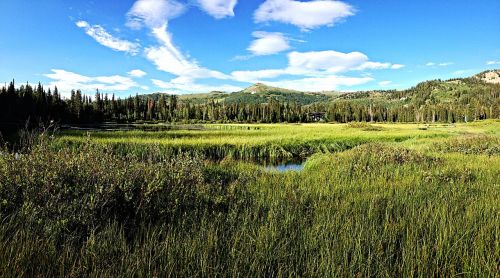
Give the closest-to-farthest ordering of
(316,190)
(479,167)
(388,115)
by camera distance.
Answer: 1. (316,190)
2. (479,167)
3. (388,115)

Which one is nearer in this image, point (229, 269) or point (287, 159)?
point (229, 269)

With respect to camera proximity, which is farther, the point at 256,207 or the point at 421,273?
the point at 256,207

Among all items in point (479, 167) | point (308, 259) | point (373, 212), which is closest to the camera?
point (308, 259)

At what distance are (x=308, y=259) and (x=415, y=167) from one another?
11.0m

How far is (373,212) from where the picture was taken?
659cm

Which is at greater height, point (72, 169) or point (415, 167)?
point (72, 169)

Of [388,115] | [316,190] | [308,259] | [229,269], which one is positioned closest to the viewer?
[229,269]

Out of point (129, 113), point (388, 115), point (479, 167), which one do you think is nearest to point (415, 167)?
point (479, 167)

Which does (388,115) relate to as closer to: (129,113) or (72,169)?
(129,113)

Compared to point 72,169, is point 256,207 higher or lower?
lower

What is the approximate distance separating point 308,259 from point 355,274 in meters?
0.58

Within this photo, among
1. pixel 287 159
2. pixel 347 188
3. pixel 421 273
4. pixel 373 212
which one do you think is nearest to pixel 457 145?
pixel 287 159

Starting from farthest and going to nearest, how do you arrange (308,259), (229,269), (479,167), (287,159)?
(287,159) < (479,167) < (308,259) < (229,269)

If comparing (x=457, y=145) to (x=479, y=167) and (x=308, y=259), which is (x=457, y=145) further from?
(x=308, y=259)
